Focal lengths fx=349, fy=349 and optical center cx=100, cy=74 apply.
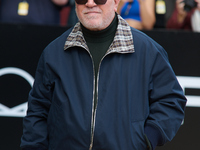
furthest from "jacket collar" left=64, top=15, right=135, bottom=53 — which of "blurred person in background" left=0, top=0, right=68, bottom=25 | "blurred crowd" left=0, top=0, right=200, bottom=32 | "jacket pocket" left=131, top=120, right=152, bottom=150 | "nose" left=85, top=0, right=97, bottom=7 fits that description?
"blurred person in background" left=0, top=0, right=68, bottom=25

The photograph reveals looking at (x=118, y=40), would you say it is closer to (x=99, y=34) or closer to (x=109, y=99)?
(x=99, y=34)

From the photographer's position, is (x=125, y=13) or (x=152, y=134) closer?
(x=152, y=134)

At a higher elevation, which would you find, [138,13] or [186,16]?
[138,13]

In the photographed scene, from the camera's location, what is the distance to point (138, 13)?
15.2ft

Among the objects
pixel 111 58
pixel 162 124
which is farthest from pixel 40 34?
pixel 162 124

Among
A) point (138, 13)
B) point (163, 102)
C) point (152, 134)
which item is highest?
point (138, 13)

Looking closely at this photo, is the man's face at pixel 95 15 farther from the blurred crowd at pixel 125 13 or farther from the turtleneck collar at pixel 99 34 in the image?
the blurred crowd at pixel 125 13

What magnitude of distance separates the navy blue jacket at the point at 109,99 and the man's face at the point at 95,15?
100 millimetres

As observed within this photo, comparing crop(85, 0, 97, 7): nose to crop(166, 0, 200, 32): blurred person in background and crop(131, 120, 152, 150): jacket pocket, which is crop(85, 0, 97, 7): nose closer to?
crop(131, 120, 152, 150): jacket pocket

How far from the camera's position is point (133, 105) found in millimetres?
2215

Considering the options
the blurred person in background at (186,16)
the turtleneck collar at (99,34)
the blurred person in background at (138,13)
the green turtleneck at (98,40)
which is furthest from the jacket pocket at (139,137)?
the blurred person in background at (186,16)

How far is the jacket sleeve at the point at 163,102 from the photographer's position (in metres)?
2.23

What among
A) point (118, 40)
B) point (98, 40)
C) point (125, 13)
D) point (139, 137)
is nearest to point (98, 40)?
point (98, 40)

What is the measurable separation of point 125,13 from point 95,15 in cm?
235
